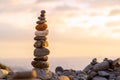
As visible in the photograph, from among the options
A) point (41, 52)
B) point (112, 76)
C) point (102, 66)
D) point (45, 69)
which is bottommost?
point (45, 69)

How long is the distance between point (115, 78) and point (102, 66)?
44.6 inches

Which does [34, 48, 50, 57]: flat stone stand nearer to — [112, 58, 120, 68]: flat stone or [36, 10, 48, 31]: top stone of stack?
[36, 10, 48, 31]: top stone of stack

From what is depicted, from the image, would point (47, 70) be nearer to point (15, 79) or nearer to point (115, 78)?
point (115, 78)

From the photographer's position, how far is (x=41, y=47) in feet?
62.7

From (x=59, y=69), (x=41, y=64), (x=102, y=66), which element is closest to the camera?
(x=41, y=64)

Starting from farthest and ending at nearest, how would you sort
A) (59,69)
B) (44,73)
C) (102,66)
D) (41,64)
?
1. (59,69)
2. (102,66)
3. (41,64)
4. (44,73)

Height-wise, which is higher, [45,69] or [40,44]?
[40,44]

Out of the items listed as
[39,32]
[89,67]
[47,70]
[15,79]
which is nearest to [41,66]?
[47,70]

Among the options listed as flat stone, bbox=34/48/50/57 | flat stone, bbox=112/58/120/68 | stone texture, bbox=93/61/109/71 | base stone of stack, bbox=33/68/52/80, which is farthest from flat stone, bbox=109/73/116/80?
flat stone, bbox=34/48/50/57

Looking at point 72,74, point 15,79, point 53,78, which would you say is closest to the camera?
point 15,79

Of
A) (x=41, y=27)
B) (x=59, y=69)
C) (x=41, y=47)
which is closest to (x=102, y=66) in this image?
(x=59, y=69)

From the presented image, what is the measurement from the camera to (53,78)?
18.6m

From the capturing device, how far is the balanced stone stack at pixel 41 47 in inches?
742

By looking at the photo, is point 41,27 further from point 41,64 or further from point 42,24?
point 41,64
